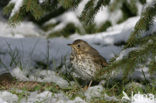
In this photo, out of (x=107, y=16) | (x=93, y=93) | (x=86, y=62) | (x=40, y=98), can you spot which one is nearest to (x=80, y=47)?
(x=86, y=62)

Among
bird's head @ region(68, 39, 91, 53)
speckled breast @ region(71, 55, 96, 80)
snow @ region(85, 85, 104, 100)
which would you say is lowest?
snow @ region(85, 85, 104, 100)

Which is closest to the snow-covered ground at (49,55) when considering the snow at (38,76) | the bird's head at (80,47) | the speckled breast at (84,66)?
the snow at (38,76)

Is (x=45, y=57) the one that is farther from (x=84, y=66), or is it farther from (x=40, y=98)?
(x=40, y=98)

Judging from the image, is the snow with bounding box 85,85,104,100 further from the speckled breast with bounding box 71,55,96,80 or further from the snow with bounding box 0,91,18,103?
the snow with bounding box 0,91,18,103

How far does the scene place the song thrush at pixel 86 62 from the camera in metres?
4.52

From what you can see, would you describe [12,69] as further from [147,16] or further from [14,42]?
[147,16]

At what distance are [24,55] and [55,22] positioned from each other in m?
Result: 3.00

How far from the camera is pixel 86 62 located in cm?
457

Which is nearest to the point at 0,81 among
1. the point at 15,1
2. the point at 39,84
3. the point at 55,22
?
the point at 39,84

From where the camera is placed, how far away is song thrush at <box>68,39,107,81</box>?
4.52 metres

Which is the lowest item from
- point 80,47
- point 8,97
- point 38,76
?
point 38,76

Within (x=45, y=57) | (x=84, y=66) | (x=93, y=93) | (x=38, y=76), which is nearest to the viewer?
(x=93, y=93)

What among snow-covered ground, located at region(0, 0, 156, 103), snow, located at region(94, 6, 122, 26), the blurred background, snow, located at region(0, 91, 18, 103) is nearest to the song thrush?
snow-covered ground, located at region(0, 0, 156, 103)

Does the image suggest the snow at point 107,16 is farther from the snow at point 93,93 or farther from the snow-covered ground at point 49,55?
the snow at point 93,93
